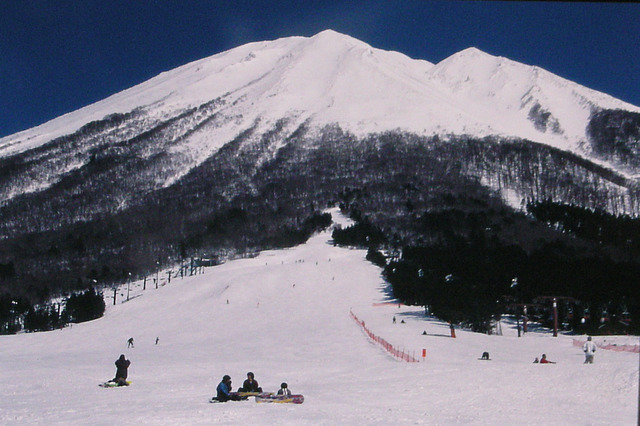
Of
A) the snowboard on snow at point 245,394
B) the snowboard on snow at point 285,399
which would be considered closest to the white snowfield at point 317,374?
the snowboard on snow at point 285,399

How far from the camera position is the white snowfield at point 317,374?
44.1 feet

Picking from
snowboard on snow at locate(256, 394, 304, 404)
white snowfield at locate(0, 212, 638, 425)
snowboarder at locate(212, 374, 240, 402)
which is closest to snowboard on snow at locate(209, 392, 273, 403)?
snowboarder at locate(212, 374, 240, 402)

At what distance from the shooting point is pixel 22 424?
39.2 feet

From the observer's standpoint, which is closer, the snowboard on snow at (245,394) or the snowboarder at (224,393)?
the snowboarder at (224,393)

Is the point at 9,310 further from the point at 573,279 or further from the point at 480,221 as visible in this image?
the point at 480,221

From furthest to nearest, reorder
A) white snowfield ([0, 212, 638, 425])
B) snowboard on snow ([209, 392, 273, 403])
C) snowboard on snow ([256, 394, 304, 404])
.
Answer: snowboard on snow ([209, 392, 273, 403]) < snowboard on snow ([256, 394, 304, 404]) < white snowfield ([0, 212, 638, 425])

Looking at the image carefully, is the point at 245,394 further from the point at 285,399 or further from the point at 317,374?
the point at 317,374

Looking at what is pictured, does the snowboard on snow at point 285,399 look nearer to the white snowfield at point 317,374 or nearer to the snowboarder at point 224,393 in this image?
the white snowfield at point 317,374

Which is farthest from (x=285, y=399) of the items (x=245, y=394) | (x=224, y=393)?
(x=224, y=393)

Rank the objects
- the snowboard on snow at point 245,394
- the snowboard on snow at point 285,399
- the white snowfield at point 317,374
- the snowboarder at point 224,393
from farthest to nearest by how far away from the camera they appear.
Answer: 1. the snowboard on snow at point 245,394
2. the snowboarder at point 224,393
3. the snowboard on snow at point 285,399
4. the white snowfield at point 317,374

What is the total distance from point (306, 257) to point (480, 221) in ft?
124

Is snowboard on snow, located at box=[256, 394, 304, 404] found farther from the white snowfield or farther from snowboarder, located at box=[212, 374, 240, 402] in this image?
Result: snowboarder, located at box=[212, 374, 240, 402]

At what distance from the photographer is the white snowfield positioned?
13430mm

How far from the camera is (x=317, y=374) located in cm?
2358
